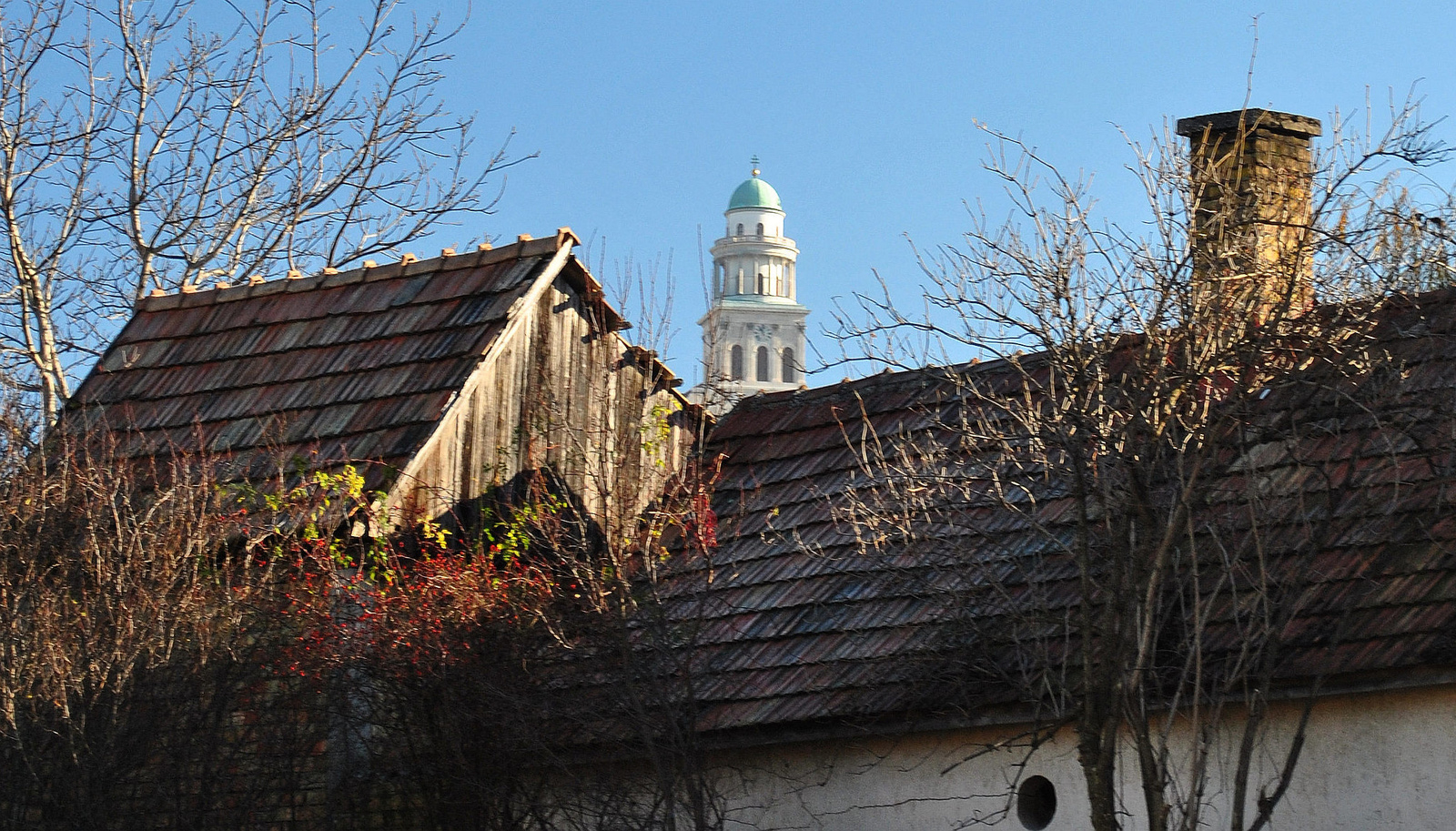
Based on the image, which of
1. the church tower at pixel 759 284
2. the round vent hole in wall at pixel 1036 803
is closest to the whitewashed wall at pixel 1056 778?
the round vent hole in wall at pixel 1036 803

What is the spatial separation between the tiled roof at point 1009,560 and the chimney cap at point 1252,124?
2466mm

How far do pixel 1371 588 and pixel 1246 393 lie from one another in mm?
1780

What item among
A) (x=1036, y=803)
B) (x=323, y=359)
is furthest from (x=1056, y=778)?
(x=323, y=359)

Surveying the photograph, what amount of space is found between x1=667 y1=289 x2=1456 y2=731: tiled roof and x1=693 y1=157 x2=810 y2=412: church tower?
314 feet

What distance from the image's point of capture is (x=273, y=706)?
37.0ft

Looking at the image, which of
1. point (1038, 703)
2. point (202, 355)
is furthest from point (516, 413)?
point (1038, 703)

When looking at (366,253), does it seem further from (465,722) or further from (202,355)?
(465,722)

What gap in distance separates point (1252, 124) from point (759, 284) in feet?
336

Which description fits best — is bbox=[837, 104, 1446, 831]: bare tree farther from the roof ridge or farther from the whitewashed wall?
the roof ridge

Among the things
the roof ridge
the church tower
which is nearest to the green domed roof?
the church tower

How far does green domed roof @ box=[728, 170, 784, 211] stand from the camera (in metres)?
118

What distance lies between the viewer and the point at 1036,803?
10.7m

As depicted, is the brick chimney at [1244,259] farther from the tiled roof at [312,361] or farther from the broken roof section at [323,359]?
the tiled roof at [312,361]

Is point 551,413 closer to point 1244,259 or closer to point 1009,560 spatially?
point 1009,560
